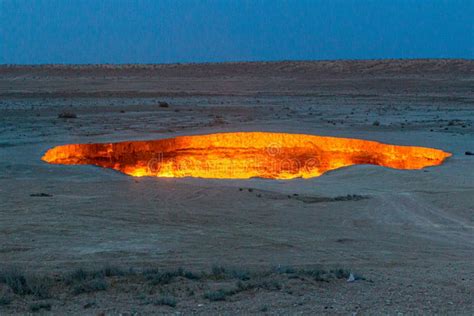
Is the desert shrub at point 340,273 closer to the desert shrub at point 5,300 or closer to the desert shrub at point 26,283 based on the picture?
the desert shrub at point 26,283

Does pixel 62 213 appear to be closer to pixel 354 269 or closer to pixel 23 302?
pixel 23 302

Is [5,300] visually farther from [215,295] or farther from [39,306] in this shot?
[215,295]

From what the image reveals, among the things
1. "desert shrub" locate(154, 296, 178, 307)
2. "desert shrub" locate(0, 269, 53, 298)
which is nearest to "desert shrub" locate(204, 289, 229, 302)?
"desert shrub" locate(154, 296, 178, 307)

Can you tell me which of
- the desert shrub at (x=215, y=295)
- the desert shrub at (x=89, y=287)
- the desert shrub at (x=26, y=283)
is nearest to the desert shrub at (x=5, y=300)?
the desert shrub at (x=26, y=283)

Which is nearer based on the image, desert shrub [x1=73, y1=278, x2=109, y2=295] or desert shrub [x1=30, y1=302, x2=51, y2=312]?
desert shrub [x1=30, y1=302, x2=51, y2=312]

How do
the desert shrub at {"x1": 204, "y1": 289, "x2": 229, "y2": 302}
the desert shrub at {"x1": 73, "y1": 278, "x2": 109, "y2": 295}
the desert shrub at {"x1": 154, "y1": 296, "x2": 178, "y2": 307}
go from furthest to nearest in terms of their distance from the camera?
the desert shrub at {"x1": 73, "y1": 278, "x2": 109, "y2": 295}, the desert shrub at {"x1": 204, "y1": 289, "x2": 229, "y2": 302}, the desert shrub at {"x1": 154, "y1": 296, "x2": 178, "y2": 307}

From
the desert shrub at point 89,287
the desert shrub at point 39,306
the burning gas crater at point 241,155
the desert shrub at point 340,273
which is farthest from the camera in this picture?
the burning gas crater at point 241,155

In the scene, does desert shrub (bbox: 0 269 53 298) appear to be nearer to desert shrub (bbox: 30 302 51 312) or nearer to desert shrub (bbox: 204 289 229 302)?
desert shrub (bbox: 30 302 51 312)

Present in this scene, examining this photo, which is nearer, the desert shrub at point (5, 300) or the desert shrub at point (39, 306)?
the desert shrub at point (39, 306)
